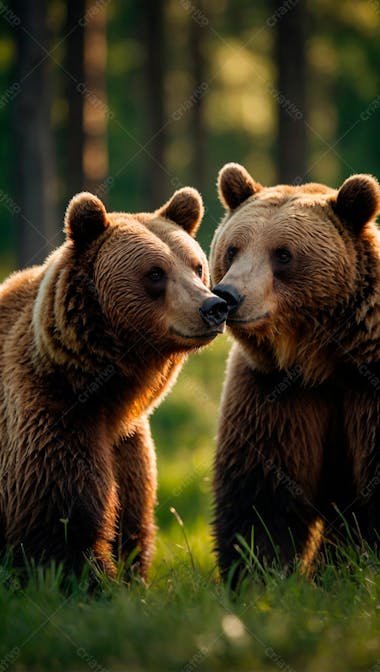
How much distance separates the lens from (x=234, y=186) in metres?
5.50

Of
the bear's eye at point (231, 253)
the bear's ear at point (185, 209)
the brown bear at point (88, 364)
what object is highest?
the bear's ear at point (185, 209)

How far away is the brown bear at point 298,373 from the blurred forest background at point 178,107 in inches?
28.6

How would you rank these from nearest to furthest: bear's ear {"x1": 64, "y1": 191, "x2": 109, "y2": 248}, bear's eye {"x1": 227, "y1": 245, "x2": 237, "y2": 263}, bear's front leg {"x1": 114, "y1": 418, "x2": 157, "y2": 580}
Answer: bear's ear {"x1": 64, "y1": 191, "x2": 109, "y2": 248} → bear's eye {"x1": 227, "y1": 245, "x2": 237, "y2": 263} → bear's front leg {"x1": 114, "y1": 418, "x2": 157, "y2": 580}

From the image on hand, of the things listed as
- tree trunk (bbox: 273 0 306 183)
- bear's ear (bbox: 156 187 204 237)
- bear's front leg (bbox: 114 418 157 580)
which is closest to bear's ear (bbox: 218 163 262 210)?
bear's ear (bbox: 156 187 204 237)

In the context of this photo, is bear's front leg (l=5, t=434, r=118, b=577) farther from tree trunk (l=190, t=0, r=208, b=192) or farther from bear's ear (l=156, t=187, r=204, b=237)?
tree trunk (l=190, t=0, r=208, b=192)

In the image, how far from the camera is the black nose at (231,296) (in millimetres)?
4738

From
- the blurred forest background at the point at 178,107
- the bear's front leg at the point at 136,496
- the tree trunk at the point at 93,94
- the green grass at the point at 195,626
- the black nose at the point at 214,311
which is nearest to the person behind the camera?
the green grass at the point at 195,626

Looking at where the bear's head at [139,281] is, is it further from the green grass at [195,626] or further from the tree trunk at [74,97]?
the tree trunk at [74,97]

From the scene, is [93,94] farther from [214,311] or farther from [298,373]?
[214,311]

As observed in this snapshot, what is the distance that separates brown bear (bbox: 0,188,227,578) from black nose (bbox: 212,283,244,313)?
0.08m

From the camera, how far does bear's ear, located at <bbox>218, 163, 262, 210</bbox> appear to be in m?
5.46

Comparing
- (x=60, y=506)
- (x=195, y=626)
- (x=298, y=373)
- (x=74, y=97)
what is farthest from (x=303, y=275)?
(x=74, y=97)

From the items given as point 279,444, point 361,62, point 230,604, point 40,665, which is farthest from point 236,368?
point 361,62

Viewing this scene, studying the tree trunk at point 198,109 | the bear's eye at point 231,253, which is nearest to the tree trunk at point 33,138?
the bear's eye at point 231,253
